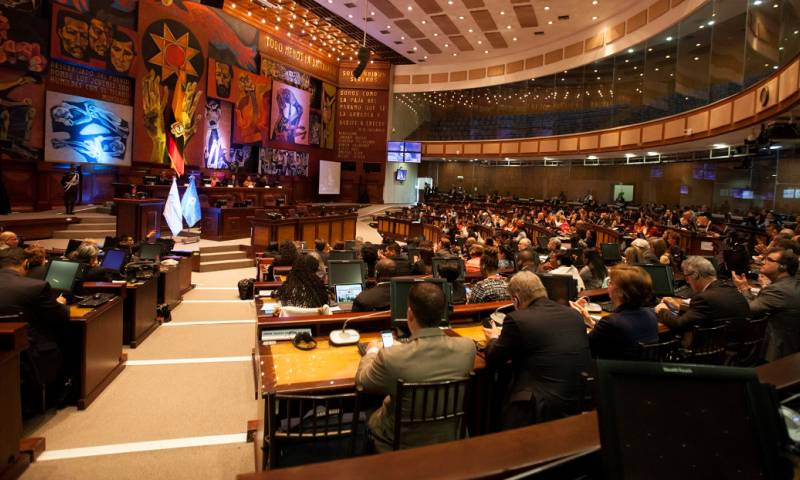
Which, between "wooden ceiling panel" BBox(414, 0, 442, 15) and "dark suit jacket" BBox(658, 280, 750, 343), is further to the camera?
"wooden ceiling panel" BBox(414, 0, 442, 15)

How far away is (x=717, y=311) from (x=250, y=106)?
17.2 meters

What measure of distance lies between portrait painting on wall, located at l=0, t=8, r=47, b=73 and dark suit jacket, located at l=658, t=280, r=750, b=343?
14.3 m

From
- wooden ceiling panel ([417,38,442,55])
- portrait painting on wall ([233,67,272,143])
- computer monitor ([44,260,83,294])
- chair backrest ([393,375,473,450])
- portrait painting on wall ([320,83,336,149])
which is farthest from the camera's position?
portrait painting on wall ([320,83,336,149])

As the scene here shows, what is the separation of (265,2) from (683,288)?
13.4 metres

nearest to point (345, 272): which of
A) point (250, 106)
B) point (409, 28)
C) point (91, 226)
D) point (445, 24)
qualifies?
point (91, 226)

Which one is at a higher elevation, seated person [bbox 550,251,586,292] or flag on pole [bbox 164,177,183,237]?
flag on pole [bbox 164,177,183,237]

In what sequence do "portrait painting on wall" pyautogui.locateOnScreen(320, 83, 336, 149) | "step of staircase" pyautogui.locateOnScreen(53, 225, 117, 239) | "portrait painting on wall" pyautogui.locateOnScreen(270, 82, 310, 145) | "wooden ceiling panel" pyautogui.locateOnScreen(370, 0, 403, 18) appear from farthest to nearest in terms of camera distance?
1. "portrait painting on wall" pyautogui.locateOnScreen(320, 83, 336, 149)
2. "portrait painting on wall" pyautogui.locateOnScreen(270, 82, 310, 145)
3. "wooden ceiling panel" pyautogui.locateOnScreen(370, 0, 403, 18)
4. "step of staircase" pyautogui.locateOnScreen(53, 225, 117, 239)

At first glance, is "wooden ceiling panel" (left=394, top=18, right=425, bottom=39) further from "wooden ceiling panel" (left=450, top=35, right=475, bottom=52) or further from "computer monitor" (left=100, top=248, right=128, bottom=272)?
"computer monitor" (left=100, top=248, right=128, bottom=272)

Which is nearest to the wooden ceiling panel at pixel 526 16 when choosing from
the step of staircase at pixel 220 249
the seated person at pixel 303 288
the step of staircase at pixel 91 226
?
the step of staircase at pixel 220 249

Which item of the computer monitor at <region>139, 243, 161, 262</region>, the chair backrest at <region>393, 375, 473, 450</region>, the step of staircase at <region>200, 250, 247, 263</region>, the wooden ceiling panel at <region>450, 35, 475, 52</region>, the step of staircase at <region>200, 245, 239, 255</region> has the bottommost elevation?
the step of staircase at <region>200, 250, 247, 263</region>

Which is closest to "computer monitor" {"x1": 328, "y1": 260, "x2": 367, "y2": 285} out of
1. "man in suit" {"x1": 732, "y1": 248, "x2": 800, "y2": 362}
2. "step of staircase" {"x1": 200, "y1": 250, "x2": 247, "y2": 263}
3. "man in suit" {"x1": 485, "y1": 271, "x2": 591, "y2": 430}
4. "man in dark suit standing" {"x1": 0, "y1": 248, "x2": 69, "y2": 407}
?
"man in dark suit standing" {"x1": 0, "y1": 248, "x2": 69, "y2": 407}

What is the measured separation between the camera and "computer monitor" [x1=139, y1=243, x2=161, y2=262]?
7.14 m

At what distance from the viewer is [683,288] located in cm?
512

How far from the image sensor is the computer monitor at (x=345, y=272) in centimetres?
479
